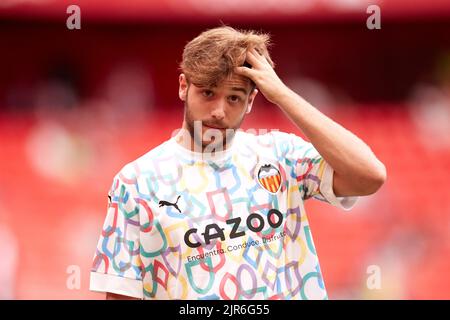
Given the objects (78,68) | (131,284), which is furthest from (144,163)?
(78,68)

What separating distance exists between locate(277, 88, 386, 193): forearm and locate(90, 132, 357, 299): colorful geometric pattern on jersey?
0.08 metres

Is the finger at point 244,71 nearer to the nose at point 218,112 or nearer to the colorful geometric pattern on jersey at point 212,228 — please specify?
the nose at point 218,112

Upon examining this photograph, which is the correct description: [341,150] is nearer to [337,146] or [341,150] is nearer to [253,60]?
[337,146]

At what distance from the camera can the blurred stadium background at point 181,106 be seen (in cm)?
583

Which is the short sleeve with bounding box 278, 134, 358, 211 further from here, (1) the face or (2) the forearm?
(1) the face

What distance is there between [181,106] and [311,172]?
15.4 feet

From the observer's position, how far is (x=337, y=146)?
1.95m

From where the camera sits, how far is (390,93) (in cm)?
677

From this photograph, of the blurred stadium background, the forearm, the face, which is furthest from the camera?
the blurred stadium background

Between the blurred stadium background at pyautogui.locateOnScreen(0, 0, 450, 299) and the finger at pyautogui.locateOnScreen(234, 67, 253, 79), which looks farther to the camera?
the blurred stadium background at pyautogui.locateOnScreen(0, 0, 450, 299)

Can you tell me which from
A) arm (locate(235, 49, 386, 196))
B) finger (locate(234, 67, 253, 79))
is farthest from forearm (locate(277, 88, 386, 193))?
finger (locate(234, 67, 253, 79))

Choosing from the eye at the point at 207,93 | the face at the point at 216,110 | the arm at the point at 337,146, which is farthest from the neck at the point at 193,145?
the arm at the point at 337,146

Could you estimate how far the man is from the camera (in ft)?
6.52
